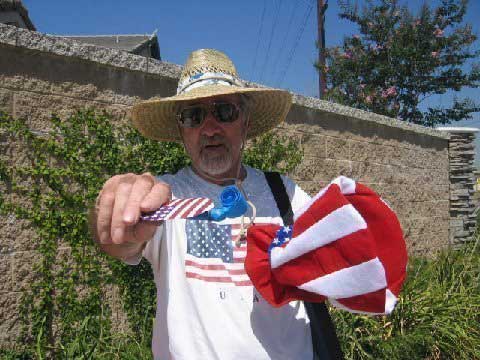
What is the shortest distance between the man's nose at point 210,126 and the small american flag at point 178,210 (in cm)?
46

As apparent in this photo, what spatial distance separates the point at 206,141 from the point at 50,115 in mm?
1519

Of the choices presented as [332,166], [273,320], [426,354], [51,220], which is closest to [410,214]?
[332,166]

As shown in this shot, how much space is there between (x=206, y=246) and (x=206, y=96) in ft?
1.71

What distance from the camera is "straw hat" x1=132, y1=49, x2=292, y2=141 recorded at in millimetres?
1736

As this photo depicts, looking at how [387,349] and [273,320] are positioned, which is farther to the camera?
[387,349]

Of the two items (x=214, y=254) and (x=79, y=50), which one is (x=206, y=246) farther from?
(x=79, y=50)

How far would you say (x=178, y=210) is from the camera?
1.19 meters

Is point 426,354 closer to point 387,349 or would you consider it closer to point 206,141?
point 387,349

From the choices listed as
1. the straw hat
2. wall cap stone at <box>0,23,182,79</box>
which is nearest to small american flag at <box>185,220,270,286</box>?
Result: the straw hat

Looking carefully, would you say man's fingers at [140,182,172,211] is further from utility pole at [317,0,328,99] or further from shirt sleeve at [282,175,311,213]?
utility pole at [317,0,328,99]

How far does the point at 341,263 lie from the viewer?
1.25m

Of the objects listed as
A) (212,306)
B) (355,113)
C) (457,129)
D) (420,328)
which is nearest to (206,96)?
(212,306)

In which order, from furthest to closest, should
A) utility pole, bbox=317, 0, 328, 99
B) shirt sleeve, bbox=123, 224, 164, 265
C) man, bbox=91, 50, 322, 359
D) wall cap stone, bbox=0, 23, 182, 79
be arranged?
utility pole, bbox=317, 0, 328, 99
wall cap stone, bbox=0, 23, 182, 79
shirt sleeve, bbox=123, 224, 164, 265
man, bbox=91, 50, 322, 359

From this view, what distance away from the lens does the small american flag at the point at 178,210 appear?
1159mm
